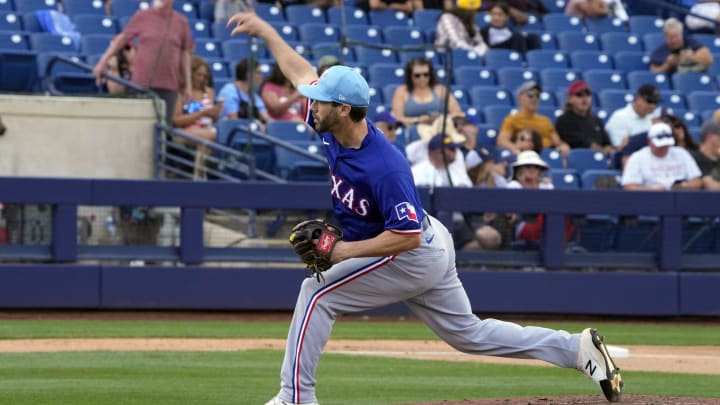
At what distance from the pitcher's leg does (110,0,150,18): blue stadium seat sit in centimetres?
1029

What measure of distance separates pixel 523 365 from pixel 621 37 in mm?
9736

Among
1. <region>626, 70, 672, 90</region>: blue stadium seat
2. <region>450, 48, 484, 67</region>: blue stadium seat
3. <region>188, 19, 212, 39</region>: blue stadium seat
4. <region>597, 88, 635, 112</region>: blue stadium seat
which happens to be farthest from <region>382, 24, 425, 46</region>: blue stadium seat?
<region>626, 70, 672, 90</region>: blue stadium seat

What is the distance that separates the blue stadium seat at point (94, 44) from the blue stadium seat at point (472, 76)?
4.44 m

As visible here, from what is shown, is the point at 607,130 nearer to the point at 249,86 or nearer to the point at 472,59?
the point at 472,59

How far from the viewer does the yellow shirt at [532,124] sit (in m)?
14.4

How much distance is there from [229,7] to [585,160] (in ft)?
15.5

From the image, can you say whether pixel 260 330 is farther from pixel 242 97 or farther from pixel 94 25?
pixel 94 25

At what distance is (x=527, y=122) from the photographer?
14523 mm

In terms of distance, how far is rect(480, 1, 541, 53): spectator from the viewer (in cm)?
1759

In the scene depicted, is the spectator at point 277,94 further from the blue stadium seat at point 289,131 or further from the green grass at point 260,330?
the green grass at point 260,330

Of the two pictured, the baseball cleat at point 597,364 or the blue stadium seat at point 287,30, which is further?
the blue stadium seat at point 287,30

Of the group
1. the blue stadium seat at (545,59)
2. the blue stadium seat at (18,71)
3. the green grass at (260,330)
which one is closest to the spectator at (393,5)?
the blue stadium seat at (545,59)

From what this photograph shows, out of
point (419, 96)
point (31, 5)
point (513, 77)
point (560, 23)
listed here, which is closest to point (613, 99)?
point (513, 77)

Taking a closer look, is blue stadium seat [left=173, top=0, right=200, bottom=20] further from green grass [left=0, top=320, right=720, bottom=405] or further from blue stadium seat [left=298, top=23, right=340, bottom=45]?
green grass [left=0, top=320, right=720, bottom=405]
